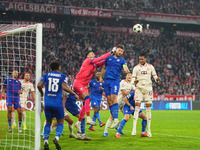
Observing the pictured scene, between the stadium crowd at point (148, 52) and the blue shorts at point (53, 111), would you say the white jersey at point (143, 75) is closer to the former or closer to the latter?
the blue shorts at point (53, 111)

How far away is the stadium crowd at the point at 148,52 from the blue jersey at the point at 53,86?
2492cm

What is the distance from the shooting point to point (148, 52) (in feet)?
136

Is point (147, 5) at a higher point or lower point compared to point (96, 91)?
higher

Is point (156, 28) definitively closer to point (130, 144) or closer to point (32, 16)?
point (32, 16)

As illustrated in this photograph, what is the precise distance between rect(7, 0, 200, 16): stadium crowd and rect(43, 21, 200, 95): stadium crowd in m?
3.15

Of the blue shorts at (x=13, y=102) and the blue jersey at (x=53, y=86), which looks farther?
the blue shorts at (x=13, y=102)

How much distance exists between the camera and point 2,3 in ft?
112

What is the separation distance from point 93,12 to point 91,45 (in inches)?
146

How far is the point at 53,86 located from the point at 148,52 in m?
34.7

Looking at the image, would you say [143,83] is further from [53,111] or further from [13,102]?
[13,102]

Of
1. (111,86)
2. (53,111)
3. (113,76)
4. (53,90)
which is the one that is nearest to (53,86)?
(53,90)

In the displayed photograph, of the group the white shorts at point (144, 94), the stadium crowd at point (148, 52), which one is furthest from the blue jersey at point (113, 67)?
the stadium crowd at point (148, 52)

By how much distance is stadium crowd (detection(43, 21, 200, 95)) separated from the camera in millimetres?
36125

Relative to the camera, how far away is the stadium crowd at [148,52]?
3612cm
